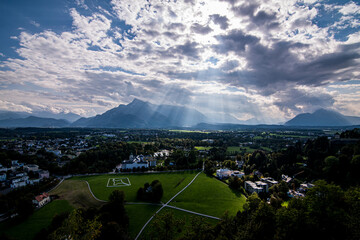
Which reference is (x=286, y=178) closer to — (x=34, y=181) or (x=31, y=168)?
(x=34, y=181)

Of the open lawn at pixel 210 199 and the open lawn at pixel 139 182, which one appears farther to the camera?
the open lawn at pixel 139 182

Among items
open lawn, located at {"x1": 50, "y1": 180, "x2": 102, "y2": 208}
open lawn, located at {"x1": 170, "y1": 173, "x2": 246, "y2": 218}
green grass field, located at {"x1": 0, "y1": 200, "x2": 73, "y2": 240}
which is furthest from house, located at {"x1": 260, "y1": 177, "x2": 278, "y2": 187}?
green grass field, located at {"x1": 0, "y1": 200, "x2": 73, "y2": 240}

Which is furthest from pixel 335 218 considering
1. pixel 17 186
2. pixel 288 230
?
pixel 17 186

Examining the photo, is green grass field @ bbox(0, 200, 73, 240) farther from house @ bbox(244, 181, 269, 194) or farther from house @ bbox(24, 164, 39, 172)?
house @ bbox(244, 181, 269, 194)

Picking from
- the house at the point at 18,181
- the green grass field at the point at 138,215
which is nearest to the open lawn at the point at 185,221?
the green grass field at the point at 138,215

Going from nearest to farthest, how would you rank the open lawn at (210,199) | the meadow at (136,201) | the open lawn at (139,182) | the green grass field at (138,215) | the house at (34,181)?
the green grass field at (138,215) → the meadow at (136,201) → the open lawn at (210,199) → the open lawn at (139,182) → the house at (34,181)

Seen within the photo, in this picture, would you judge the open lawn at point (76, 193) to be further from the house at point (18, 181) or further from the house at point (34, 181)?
the house at point (18, 181)
